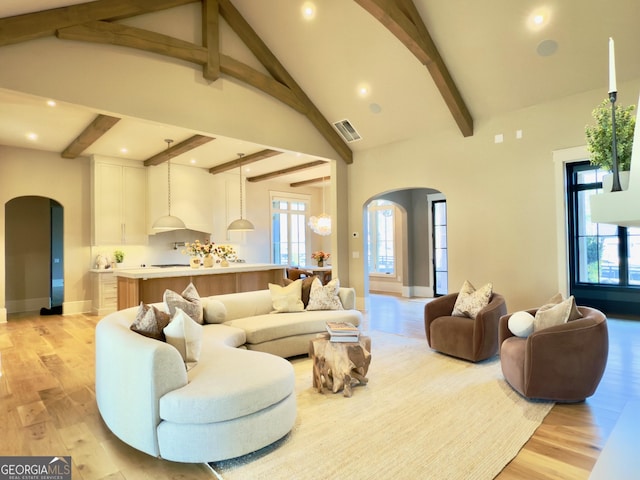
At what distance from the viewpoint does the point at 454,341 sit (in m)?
4.16

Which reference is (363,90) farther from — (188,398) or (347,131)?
(188,398)

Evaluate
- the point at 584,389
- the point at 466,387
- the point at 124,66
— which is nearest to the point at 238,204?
the point at 124,66

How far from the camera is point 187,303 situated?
12.6 ft

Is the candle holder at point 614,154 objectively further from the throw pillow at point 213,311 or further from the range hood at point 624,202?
the throw pillow at point 213,311

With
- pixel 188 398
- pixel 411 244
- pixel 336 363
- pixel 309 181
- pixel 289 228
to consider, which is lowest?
pixel 336 363

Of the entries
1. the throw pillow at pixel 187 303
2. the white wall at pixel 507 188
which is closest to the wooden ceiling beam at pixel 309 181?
the white wall at pixel 507 188

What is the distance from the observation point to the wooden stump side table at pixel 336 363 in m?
3.22

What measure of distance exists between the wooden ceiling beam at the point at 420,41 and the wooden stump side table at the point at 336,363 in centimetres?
363

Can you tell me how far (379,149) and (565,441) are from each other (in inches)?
223

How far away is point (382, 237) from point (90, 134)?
7093 millimetres

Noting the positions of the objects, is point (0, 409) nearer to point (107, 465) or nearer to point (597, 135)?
point (107, 465)

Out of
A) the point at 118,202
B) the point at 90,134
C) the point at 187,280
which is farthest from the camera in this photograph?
the point at 118,202

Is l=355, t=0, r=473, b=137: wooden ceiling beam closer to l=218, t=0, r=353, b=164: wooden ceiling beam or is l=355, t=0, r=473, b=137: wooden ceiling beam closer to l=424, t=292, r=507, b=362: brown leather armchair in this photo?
l=218, t=0, r=353, b=164: wooden ceiling beam

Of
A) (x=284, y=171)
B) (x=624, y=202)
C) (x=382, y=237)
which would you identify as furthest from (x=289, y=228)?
(x=624, y=202)
